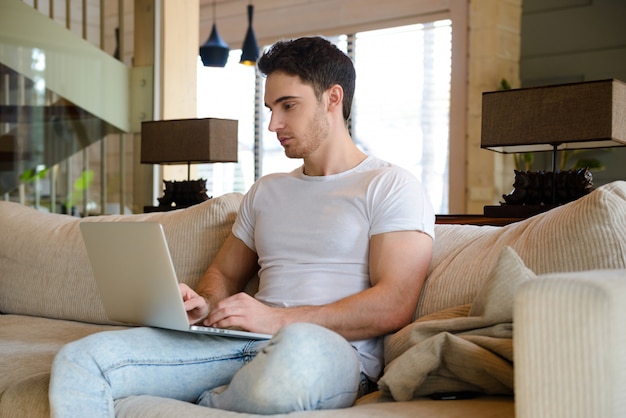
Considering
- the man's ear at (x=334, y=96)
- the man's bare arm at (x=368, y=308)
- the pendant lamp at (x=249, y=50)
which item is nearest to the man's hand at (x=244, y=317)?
the man's bare arm at (x=368, y=308)

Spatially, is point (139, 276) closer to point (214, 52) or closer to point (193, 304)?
point (193, 304)

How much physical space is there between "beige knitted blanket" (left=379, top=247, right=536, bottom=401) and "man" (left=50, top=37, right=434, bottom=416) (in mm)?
118

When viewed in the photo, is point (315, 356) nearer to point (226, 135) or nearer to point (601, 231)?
point (601, 231)

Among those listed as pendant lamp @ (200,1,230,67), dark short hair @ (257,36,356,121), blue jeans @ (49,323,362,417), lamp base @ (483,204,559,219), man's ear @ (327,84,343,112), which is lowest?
blue jeans @ (49,323,362,417)

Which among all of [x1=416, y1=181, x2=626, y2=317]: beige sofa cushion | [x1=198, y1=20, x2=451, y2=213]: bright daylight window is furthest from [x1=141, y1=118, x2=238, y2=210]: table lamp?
[x1=198, y1=20, x2=451, y2=213]: bright daylight window

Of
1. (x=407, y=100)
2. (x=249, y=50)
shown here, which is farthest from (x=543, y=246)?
(x=407, y=100)

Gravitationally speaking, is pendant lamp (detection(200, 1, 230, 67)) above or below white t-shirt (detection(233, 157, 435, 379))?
above

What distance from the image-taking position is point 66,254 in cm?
256

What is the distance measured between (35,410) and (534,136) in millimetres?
1605

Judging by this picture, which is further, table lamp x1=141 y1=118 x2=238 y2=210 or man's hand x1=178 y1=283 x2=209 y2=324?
table lamp x1=141 y1=118 x2=238 y2=210

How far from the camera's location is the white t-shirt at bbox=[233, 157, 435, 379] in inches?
71.8

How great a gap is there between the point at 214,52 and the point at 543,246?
4.89 metres

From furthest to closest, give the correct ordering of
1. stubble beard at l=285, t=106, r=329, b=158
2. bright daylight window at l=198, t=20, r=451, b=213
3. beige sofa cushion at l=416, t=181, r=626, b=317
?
1. bright daylight window at l=198, t=20, r=451, b=213
2. stubble beard at l=285, t=106, r=329, b=158
3. beige sofa cushion at l=416, t=181, r=626, b=317

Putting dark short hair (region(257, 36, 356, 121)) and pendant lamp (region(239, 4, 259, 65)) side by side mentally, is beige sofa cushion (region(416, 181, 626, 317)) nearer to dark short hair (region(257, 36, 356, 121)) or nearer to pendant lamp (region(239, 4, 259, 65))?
dark short hair (region(257, 36, 356, 121))
